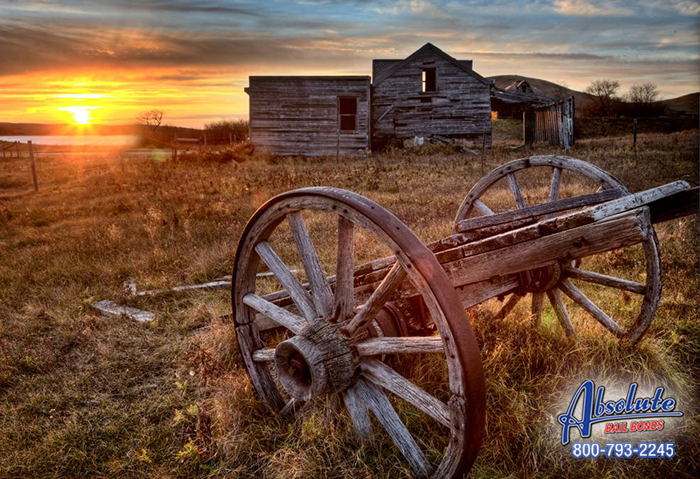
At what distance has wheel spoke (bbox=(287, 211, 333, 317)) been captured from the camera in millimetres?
2523

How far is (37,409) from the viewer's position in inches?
138

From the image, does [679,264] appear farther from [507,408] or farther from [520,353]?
[507,408]

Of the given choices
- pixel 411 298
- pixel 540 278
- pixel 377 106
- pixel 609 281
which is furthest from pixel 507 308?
pixel 377 106

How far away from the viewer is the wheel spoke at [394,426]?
2.24 meters

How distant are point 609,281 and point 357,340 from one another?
199 cm

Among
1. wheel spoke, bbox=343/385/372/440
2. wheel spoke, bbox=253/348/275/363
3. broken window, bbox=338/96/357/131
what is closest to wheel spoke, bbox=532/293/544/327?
wheel spoke, bbox=343/385/372/440

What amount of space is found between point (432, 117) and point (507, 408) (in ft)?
69.1

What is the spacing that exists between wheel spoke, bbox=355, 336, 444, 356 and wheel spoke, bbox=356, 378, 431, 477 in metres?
0.22

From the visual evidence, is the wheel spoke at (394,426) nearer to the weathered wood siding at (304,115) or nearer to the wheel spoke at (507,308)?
the wheel spoke at (507,308)

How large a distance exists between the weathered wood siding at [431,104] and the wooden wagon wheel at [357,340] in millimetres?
20588

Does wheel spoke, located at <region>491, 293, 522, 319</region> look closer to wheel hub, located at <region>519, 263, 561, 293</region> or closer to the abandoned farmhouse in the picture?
wheel hub, located at <region>519, 263, 561, 293</region>

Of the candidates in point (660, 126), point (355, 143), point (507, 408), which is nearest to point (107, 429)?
point (507, 408)

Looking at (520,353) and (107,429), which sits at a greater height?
(520,353)

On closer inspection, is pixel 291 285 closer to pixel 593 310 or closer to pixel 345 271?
pixel 345 271
